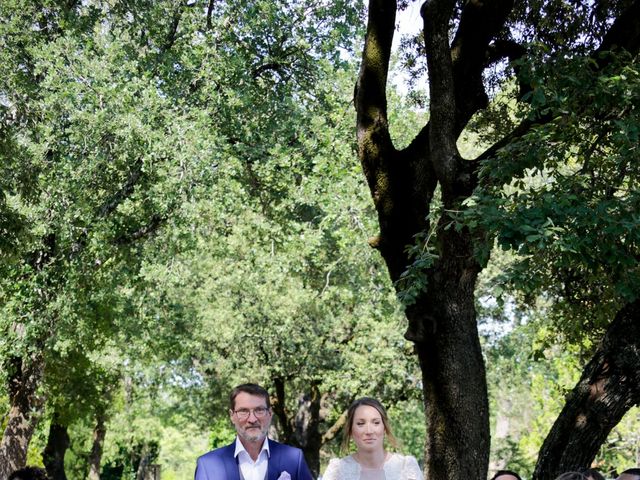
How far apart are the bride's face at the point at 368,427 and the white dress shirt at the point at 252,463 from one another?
2.16 feet

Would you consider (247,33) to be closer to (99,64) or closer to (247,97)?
(247,97)

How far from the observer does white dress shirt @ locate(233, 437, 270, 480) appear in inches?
209

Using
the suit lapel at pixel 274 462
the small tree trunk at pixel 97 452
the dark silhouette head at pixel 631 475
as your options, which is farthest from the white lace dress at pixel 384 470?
the small tree trunk at pixel 97 452

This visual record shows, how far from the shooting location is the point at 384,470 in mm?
5867

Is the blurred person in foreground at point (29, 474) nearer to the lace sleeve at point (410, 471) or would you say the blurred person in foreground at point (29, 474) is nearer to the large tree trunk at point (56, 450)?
the lace sleeve at point (410, 471)

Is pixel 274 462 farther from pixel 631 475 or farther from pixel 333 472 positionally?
pixel 631 475

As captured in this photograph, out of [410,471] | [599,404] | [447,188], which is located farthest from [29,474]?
[599,404]

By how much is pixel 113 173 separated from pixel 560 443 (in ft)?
34.9

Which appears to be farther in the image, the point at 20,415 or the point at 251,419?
the point at 20,415

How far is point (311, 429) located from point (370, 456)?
2831 centimetres

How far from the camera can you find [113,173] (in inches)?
711

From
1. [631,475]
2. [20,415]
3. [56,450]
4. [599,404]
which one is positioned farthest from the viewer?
[56,450]

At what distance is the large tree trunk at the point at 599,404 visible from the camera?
995cm

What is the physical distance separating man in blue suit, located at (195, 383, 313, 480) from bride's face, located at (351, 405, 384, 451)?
51 centimetres
